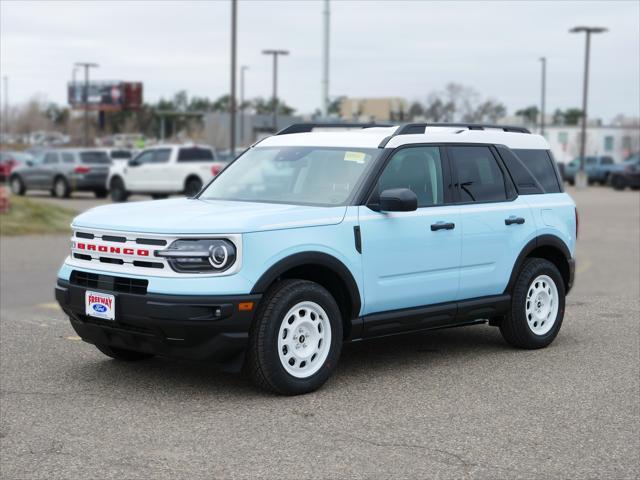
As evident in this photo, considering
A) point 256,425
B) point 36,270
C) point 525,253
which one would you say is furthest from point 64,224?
point 256,425

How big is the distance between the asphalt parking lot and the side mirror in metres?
1.22

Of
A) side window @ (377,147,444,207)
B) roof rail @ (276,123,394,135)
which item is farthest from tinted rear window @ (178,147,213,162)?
side window @ (377,147,444,207)

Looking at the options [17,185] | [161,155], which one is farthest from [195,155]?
[17,185]

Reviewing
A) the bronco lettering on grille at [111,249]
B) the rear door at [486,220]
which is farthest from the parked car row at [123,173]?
the bronco lettering on grille at [111,249]

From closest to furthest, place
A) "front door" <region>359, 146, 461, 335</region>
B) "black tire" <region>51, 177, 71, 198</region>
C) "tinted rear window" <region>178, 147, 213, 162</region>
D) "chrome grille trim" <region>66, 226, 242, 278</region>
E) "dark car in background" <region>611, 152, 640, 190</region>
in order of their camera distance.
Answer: "chrome grille trim" <region>66, 226, 242, 278</region>
"front door" <region>359, 146, 461, 335</region>
"tinted rear window" <region>178, 147, 213, 162</region>
"black tire" <region>51, 177, 71, 198</region>
"dark car in background" <region>611, 152, 640, 190</region>

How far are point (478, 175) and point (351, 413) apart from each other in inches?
105

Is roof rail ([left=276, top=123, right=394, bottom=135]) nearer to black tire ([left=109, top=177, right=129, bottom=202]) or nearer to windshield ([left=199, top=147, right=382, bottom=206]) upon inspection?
windshield ([left=199, top=147, right=382, bottom=206])

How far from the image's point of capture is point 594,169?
57.0 metres

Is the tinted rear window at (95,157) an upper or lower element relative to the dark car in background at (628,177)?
upper

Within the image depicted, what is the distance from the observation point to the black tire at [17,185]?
1442 inches

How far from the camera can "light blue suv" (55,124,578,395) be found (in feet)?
21.4

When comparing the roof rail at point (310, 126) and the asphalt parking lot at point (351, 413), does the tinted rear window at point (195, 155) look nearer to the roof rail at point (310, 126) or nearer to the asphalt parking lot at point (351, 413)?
the asphalt parking lot at point (351, 413)

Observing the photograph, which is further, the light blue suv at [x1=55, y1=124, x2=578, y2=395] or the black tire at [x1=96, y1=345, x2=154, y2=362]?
the black tire at [x1=96, y1=345, x2=154, y2=362]

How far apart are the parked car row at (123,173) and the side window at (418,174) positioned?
21942 millimetres
